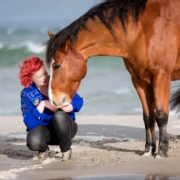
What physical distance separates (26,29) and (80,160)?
20.9 meters

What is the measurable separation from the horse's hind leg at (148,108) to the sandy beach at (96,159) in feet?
0.46

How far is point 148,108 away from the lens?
613 cm

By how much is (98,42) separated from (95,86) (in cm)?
877

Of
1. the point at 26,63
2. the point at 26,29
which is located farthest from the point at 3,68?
the point at 26,63

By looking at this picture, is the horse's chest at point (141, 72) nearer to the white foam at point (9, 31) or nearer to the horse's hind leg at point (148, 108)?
the horse's hind leg at point (148, 108)

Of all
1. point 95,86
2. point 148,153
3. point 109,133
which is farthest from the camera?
point 95,86

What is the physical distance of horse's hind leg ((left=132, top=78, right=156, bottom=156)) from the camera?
6004 mm

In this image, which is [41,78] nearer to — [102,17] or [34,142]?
[34,142]

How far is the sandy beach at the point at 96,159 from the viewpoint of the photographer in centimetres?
514

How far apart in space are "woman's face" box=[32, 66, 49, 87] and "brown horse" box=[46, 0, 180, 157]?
222 millimetres

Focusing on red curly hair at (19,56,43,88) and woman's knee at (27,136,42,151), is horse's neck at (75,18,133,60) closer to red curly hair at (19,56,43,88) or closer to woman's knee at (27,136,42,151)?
red curly hair at (19,56,43,88)

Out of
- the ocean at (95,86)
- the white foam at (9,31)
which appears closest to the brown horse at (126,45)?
the ocean at (95,86)

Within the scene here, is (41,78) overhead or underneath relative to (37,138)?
overhead

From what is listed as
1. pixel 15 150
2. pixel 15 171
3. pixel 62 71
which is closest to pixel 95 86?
pixel 15 150
